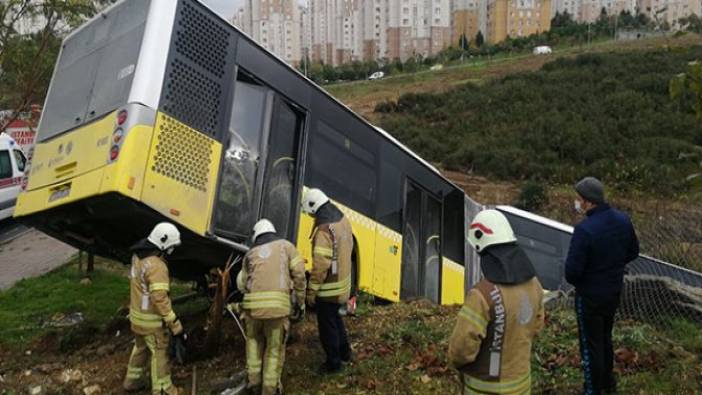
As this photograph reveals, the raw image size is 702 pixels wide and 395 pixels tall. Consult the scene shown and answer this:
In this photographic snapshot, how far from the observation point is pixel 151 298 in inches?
207

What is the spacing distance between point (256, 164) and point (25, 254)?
34.9 ft

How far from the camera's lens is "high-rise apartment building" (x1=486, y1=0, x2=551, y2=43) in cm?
8131

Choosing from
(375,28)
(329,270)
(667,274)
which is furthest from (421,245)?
(375,28)

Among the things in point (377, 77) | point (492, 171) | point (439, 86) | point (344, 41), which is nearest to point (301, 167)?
point (492, 171)

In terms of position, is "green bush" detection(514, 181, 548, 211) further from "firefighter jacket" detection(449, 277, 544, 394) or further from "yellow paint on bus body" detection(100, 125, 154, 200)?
"firefighter jacket" detection(449, 277, 544, 394)

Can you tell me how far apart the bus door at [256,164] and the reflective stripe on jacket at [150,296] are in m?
0.64

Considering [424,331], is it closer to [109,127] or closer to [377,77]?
[109,127]

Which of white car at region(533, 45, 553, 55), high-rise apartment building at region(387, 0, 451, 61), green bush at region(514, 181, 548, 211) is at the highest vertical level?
high-rise apartment building at region(387, 0, 451, 61)

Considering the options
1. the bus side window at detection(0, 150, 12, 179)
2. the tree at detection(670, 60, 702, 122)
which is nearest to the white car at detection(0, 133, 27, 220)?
the bus side window at detection(0, 150, 12, 179)

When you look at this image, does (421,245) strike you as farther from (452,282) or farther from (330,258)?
(330,258)

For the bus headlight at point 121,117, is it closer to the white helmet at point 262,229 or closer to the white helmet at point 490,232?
the white helmet at point 262,229

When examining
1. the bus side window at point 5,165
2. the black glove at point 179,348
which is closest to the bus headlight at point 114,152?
the black glove at point 179,348

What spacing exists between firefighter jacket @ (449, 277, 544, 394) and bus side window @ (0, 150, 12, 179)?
1489 centimetres

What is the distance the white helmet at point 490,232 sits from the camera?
3.36 meters
